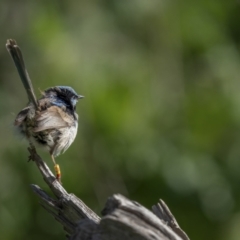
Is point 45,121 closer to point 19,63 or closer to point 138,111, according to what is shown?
point 19,63

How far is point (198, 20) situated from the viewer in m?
8.70

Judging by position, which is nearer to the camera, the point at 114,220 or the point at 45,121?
the point at 114,220

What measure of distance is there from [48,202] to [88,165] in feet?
10.4

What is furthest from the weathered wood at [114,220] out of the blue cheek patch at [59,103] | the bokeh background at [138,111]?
the bokeh background at [138,111]

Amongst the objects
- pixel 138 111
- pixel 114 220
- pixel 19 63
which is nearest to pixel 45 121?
pixel 19 63

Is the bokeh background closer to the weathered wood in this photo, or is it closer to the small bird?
the small bird

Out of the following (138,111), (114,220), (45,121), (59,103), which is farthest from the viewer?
(138,111)

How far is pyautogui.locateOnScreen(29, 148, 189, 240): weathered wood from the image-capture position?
418 centimetres

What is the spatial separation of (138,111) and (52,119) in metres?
1.41

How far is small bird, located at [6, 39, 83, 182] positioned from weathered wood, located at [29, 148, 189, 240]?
124 cm

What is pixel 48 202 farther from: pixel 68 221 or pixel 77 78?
pixel 77 78

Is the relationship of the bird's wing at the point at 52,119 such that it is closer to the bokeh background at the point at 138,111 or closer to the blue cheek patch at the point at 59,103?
the blue cheek patch at the point at 59,103

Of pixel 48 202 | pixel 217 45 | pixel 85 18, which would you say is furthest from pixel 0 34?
pixel 48 202

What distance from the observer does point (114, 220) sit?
4.20 metres
